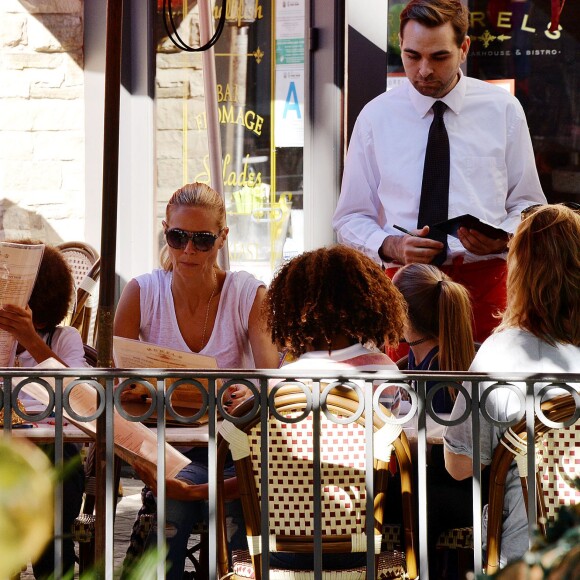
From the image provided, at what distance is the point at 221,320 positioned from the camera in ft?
12.5

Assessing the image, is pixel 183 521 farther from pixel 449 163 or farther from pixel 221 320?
pixel 449 163

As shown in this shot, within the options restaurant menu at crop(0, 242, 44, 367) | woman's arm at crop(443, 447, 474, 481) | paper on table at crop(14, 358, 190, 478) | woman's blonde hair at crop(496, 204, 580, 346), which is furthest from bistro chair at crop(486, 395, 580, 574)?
restaurant menu at crop(0, 242, 44, 367)

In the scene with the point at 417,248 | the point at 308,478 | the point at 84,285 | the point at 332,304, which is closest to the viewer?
the point at 308,478

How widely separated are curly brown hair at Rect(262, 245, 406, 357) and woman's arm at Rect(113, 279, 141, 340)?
1.04 metres

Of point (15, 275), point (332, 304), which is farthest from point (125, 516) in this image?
point (332, 304)

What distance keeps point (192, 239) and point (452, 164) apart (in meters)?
1.42

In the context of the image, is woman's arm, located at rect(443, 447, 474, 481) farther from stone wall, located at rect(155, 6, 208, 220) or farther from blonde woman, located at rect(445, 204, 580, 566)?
stone wall, located at rect(155, 6, 208, 220)

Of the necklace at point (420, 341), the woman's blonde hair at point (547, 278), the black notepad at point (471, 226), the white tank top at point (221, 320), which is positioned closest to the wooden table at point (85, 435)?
the white tank top at point (221, 320)


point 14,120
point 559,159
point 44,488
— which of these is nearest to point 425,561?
point 44,488

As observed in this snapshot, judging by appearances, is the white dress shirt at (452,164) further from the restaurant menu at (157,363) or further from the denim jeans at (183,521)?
the denim jeans at (183,521)

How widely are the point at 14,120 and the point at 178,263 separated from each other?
2.75 meters

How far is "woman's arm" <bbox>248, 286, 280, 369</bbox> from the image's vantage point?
380 cm

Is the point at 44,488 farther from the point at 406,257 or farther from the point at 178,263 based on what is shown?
the point at 406,257

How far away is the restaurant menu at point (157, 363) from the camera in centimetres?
301
